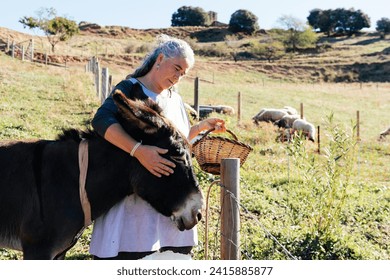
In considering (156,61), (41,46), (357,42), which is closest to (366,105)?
(156,61)

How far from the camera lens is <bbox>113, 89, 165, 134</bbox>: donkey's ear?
2.58 m

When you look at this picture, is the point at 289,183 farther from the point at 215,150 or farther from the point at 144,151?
the point at 144,151

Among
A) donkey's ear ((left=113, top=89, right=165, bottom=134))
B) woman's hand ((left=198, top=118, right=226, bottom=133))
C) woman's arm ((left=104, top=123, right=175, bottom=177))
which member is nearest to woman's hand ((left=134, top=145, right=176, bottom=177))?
woman's arm ((left=104, top=123, right=175, bottom=177))

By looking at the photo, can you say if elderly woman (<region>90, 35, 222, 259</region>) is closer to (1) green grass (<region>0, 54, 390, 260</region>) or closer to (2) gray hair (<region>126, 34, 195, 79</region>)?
(2) gray hair (<region>126, 34, 195, 79</region>)

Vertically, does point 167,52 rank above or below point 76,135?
above

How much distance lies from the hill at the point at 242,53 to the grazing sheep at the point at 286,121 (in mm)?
26156

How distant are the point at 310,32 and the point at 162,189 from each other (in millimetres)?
77160

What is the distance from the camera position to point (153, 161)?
262 cm

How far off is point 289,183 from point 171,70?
6.34 m

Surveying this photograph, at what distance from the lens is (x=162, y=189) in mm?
2686

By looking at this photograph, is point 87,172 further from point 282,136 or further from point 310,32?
point 310,32

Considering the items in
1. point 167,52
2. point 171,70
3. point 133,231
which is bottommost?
point 133,231

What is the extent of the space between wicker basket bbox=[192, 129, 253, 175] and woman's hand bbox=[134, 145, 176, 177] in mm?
1022

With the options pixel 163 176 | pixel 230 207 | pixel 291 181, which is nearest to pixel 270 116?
pixel 291 181
